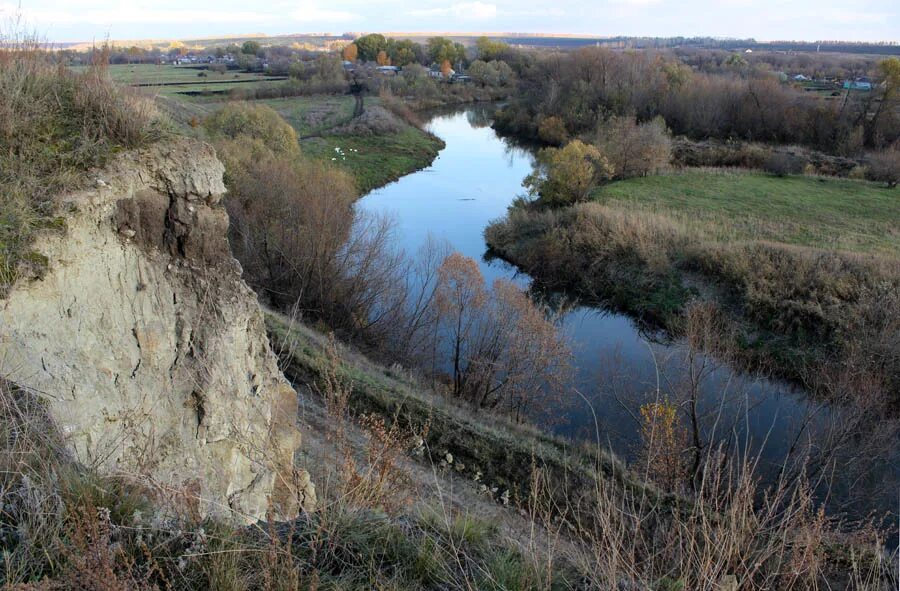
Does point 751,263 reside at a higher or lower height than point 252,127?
lower

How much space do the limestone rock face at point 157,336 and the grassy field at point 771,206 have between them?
2145 cm

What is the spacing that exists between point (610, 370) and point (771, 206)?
60.6 feet

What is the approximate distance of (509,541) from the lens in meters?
4.33

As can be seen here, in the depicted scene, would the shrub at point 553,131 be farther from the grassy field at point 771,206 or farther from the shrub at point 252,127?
the shrub at point 252,127

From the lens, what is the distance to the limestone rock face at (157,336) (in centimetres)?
507

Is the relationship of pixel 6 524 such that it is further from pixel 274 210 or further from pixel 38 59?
pixel 274 210

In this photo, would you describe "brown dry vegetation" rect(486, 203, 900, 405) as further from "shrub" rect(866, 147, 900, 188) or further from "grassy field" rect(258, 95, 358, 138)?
"grassy field" rect(258, 95, 358, 138)

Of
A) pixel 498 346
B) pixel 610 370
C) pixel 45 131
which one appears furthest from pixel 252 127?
pixel 45 131

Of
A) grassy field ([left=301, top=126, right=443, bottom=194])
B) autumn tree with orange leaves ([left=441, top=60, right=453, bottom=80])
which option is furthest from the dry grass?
autumn tree with orange leaves ([left=441, top=60, right=453, bottom=80])

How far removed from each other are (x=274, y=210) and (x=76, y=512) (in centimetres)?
1627

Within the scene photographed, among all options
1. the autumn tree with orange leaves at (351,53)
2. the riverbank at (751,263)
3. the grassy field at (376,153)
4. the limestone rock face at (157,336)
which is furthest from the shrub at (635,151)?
the autumn tree with orange leaves at (351,53)

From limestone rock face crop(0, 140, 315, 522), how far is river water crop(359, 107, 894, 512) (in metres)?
3.94

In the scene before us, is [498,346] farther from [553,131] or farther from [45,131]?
[553,131]

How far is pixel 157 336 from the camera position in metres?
6.05
